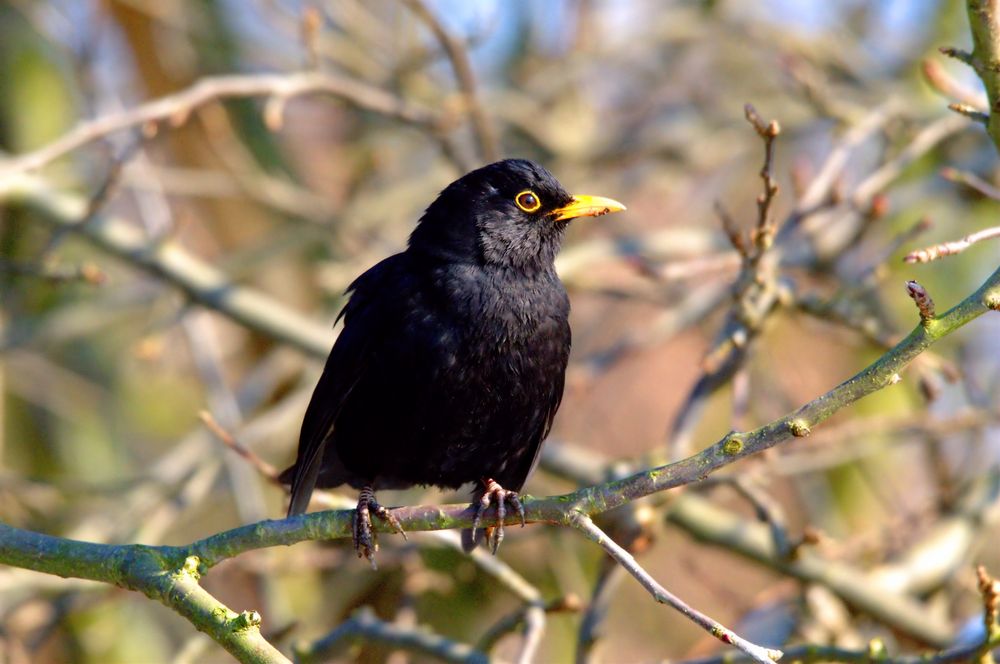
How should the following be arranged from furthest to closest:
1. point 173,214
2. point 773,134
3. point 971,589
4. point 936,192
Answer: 1. point 173,214
2. point 936,192
3. point 971,589
4. point 773,134

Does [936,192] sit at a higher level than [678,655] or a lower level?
higher

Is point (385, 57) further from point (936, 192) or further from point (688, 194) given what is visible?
point (936, 192)

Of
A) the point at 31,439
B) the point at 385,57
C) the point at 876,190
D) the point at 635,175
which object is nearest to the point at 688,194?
the point at 635,175

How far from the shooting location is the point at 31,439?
7449 mm

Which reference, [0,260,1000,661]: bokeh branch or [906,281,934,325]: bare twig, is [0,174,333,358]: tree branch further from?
[906,281,934,325]: bare twig

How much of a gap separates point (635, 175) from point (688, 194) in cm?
172

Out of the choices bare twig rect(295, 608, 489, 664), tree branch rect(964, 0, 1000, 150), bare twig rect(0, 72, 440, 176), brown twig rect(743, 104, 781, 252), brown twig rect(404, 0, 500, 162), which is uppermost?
brown twig rect(404, 0, 500, 162)

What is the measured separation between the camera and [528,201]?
4629mm

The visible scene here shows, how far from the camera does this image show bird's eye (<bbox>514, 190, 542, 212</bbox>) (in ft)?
15.1

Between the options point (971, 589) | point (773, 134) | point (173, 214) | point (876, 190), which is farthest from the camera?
point (173, 214)

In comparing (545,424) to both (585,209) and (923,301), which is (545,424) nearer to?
(585,209)

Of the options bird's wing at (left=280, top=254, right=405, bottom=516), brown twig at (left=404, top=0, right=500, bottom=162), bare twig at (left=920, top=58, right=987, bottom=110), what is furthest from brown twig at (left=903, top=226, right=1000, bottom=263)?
brown twig at (left=404, top=0, right=500, bottom=162)

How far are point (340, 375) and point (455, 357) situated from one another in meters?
0.53

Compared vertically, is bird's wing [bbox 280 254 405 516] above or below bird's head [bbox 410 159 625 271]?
below
